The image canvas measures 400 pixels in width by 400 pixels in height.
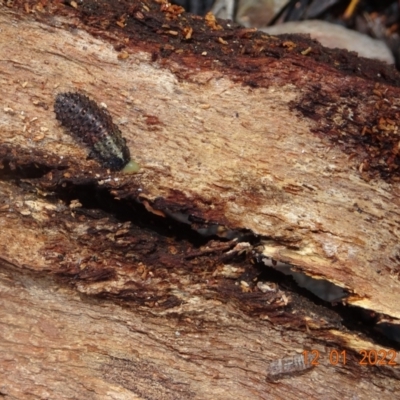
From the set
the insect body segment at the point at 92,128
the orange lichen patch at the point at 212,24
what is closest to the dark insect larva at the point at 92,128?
the insect body segment at the point at 92,128

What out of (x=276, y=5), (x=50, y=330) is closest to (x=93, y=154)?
(x=50, y=330)

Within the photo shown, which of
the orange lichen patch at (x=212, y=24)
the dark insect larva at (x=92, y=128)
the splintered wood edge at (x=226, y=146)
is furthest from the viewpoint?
the orange lichen patch at (x=212, y=24)

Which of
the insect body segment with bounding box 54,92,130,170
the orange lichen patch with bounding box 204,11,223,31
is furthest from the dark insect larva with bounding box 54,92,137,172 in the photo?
the orange lichen patch with bounding box 204,11,223,31

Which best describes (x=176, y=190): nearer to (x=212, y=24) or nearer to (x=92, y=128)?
(x=92, y=128)

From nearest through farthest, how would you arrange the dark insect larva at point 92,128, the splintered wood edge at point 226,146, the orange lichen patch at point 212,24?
1. the dark insect larva at point 92,128
2. the splintered wood edge at point 226,146
3. the orange lichen patch at point 212,24

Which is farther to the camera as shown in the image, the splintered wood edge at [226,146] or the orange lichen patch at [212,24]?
the orange lichen patch at [212,24]

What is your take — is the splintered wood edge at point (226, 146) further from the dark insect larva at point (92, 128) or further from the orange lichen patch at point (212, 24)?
the orange lichen patch at point (212, 24)

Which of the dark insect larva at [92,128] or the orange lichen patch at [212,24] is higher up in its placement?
the orange lichen patch at [212,24]

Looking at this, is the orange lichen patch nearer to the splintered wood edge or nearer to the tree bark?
the tree bark
